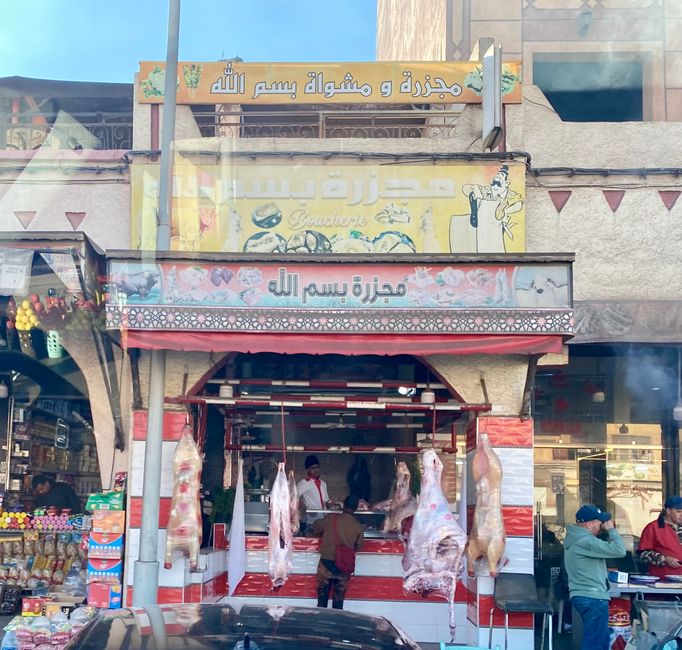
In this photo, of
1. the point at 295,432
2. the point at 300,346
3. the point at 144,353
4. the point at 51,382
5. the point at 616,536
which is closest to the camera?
the point at 616,536

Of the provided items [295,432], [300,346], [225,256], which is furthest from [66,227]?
[295,432]

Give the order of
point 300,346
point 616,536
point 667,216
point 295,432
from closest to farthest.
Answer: point 616,536 → point 300,346 → point 667,216 → point 295,432

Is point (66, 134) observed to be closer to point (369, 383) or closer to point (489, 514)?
point (369, 383)

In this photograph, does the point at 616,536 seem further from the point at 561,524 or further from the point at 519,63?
the point at 519,63

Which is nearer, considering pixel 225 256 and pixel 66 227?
pixel 225 256

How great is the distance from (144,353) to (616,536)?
18.0 ft

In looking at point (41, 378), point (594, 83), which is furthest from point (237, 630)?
point (594, 83)

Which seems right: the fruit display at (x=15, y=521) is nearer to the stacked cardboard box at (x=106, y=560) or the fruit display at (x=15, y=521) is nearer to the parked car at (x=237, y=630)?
the stacked cardboard box at (x=106, y=560)

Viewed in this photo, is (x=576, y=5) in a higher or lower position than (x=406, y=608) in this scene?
higher

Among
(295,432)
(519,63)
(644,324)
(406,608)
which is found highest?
(519,63)

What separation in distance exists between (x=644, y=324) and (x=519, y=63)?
373cm

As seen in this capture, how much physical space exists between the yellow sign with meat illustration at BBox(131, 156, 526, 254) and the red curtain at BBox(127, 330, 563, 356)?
2.13 meters

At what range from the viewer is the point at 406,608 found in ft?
37.2

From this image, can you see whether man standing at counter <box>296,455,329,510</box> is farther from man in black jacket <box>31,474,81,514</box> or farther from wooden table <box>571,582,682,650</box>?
wooden table <box>571,582,682,650</box>
